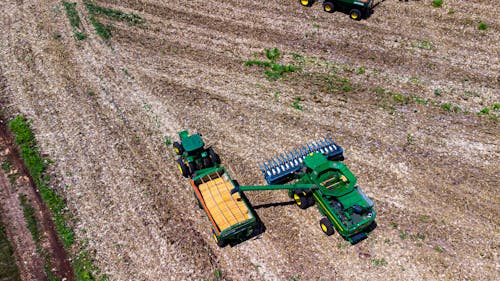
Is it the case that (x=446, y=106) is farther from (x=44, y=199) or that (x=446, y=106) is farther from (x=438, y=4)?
(x=44, y=199)

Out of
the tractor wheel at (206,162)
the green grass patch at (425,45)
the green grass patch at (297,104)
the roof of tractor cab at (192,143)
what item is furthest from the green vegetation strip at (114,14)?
the green grass patch at (425,45)

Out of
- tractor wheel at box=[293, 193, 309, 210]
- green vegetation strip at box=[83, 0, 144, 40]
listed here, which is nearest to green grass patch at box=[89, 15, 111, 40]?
green vegetation strip at box=[83, 0, 144, 40]

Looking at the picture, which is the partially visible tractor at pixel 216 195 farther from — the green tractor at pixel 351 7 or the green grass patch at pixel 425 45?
the green grass patch at pixel 425 45

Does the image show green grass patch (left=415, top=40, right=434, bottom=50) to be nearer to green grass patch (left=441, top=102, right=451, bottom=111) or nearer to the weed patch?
the weed patch

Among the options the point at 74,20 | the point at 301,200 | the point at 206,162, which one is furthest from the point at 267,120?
the point at 74,20

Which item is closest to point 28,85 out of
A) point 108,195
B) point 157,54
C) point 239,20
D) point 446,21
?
point 157,54
